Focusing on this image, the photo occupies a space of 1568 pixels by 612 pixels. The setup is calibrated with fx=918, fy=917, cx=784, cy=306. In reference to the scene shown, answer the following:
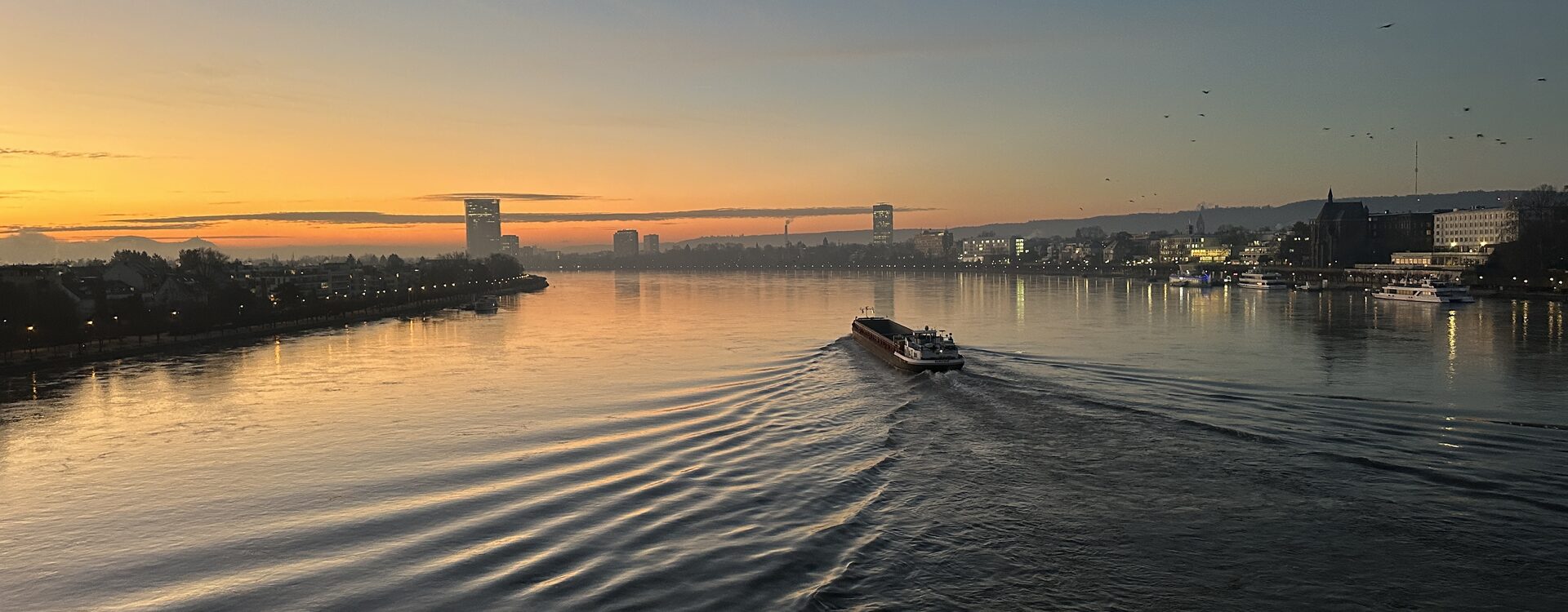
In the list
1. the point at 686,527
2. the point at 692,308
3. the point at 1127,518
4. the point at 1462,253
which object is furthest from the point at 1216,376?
the point at 1462,253

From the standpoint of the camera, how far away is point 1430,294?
8656cm

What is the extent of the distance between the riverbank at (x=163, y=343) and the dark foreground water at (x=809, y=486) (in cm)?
933

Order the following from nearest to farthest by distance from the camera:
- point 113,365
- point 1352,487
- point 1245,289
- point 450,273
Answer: point 1352,487 < point 113,365 < point 1245,289 < point 450,273

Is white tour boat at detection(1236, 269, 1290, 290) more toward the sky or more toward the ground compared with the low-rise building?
more toward the ground

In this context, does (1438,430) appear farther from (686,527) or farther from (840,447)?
(686,527)

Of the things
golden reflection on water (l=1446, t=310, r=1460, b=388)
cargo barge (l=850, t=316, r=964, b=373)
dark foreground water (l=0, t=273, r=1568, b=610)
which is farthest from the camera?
cargo barge (l=850, t=316, r=964, b=373)

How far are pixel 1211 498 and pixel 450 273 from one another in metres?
158

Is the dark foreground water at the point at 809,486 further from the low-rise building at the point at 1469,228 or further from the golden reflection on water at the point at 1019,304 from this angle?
the low-rise building at the point at 1469,228

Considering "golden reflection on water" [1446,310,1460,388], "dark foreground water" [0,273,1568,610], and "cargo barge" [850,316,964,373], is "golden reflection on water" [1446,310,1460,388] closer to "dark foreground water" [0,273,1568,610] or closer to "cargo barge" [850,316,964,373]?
"dark foreground water" [0,273,1568,610]

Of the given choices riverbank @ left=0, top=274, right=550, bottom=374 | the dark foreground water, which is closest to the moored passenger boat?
riverbank @ left=0, top=274, right=550, bottom=374

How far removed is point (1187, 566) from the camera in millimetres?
15055

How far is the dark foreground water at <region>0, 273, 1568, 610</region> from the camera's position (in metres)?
14.7

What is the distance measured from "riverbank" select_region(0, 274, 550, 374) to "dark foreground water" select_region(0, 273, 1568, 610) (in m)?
9.33

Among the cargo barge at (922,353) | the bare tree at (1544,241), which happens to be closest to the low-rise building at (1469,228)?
the bare tree at (1544,241)
